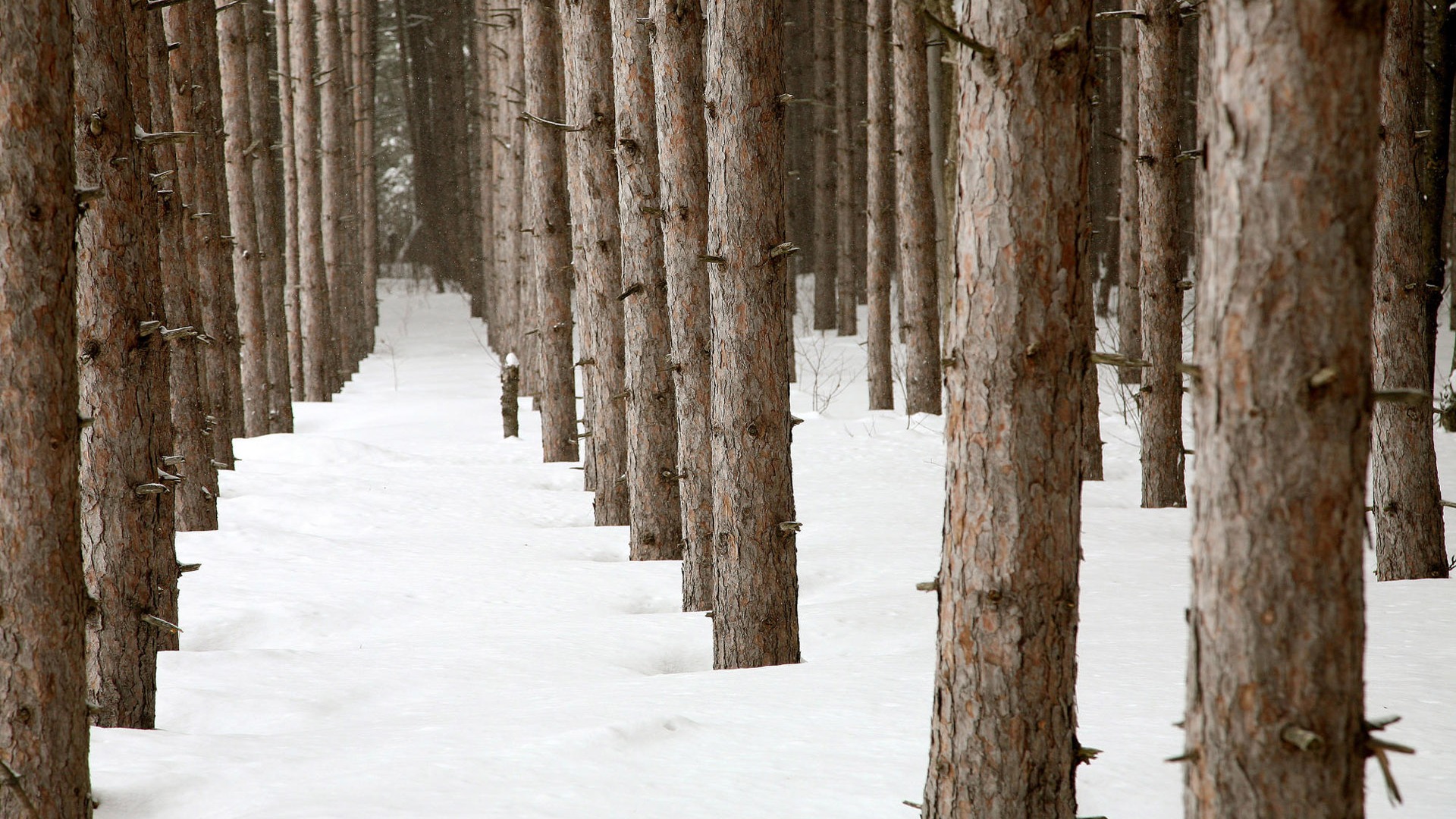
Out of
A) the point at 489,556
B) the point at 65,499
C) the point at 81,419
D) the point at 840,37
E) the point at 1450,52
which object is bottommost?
the point at 489,556

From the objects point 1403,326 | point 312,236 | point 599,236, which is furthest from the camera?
point 312,236

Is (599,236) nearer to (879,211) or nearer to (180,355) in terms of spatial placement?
(180,355)

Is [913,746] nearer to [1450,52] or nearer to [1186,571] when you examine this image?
[1186,571]

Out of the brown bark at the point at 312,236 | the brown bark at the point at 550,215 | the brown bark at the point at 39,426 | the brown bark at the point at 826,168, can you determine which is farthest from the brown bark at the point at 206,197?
the brown bark at the point at 826,168

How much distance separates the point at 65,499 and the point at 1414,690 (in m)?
3.88

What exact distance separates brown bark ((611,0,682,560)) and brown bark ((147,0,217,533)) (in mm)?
2671

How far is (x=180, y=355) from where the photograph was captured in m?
7.71

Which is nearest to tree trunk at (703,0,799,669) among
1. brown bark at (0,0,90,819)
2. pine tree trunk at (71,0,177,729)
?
pine tree trunk at (71,0,177,729)

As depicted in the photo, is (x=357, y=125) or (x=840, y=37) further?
(x=357, y=125)

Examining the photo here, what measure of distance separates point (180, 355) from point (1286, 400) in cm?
734

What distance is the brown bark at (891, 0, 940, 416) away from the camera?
11188 mm

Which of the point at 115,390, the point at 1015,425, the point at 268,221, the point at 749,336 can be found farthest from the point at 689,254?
the point at 268,221

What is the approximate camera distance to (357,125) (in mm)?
24734

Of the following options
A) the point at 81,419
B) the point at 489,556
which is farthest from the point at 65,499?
the point at 489,556
